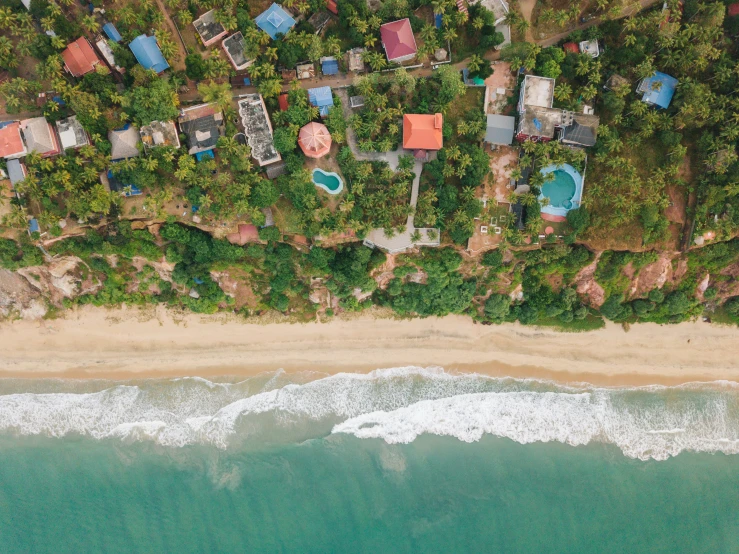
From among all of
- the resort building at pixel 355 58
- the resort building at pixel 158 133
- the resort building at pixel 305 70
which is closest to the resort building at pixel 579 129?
the resort building at pixel 355 58

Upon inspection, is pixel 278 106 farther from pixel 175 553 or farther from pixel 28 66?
pixel 175 553

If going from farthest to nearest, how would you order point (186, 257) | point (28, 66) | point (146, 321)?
point (146, 321) → point (186, 257) → point (28, 66)

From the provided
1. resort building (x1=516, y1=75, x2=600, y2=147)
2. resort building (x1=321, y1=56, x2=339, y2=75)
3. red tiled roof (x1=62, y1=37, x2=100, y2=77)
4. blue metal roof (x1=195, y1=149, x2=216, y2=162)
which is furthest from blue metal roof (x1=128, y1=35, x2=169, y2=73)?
resort building (x1=516, y1=75, x2=600, y2=147)

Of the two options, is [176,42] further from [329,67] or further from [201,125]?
[329,67]

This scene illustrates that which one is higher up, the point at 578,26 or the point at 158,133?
the point at 578,26

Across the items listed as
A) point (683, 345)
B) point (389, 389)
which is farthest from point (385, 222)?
point (683, 345)

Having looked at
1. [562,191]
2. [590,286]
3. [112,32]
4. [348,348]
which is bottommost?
[348,348]

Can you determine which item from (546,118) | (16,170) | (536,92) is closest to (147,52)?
(16,170)
